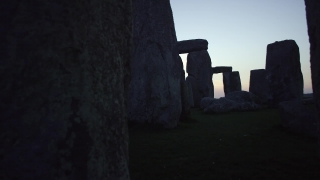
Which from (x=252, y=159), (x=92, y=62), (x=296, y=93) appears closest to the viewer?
(x=92, y=62)

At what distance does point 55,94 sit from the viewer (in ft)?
2.31

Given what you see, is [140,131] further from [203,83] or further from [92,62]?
[203,83]

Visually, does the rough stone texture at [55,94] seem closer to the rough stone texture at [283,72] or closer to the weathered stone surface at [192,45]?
the rough stone texture at [283,72]

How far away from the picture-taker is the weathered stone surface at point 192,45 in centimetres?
1202

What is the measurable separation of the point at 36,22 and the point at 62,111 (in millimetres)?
266

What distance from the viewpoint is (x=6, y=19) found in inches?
27.4

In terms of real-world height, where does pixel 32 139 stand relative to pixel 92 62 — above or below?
below

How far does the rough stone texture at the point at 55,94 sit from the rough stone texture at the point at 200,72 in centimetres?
1058

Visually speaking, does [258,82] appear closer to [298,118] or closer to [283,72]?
[283,72]

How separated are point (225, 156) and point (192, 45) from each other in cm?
1014

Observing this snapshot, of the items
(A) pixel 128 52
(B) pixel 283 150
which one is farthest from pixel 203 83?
(A) pixel 128 52

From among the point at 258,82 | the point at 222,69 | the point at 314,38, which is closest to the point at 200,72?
the point at 258,82

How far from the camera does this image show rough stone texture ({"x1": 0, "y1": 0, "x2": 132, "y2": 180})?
0.67m

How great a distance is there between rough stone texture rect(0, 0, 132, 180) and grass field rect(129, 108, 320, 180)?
1.18 meters
